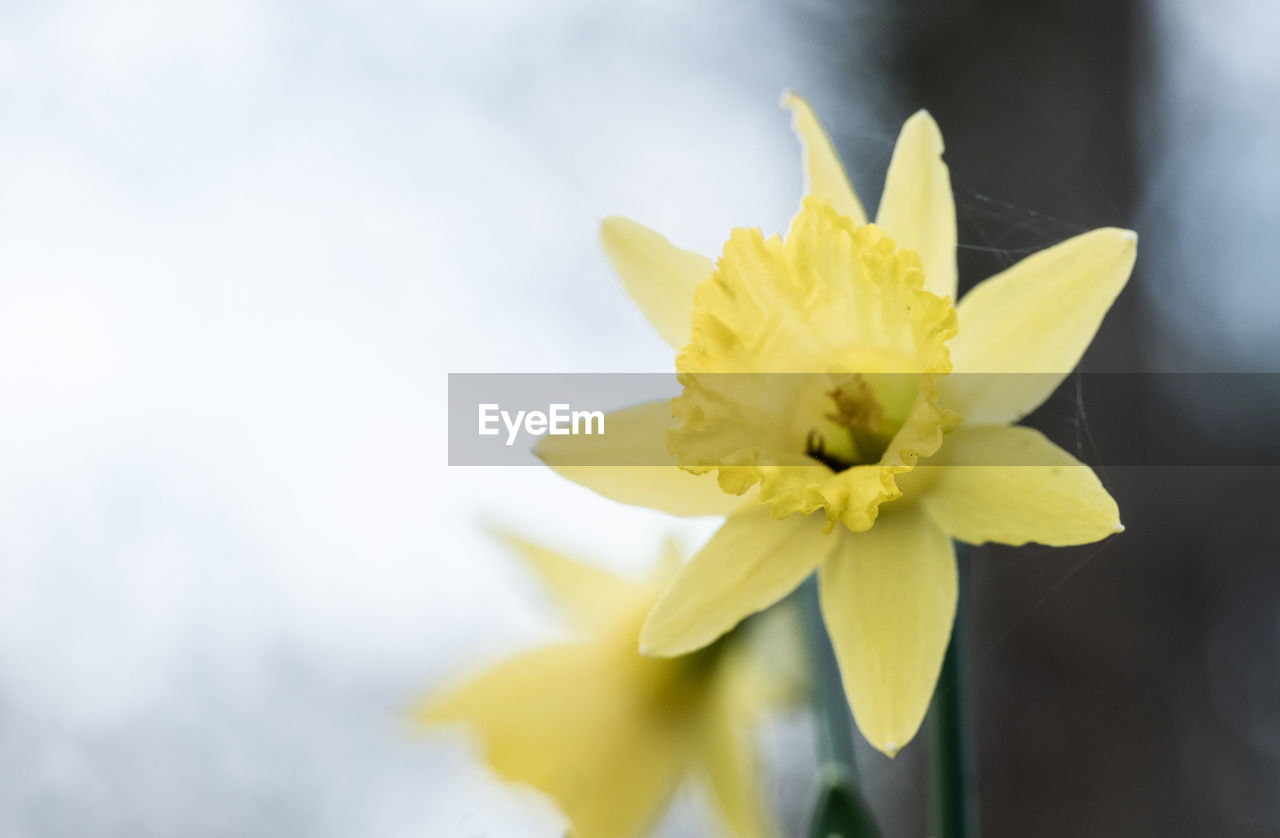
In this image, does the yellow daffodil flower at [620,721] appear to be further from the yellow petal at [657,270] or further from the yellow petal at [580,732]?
the yellow petal at [657,270]

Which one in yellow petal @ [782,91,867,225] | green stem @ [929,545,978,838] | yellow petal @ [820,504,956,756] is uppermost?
yellow petal @ [782,91,867,225]

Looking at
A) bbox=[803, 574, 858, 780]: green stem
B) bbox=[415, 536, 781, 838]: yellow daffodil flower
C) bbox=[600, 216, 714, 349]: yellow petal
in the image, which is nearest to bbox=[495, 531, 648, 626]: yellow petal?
bbox=[415, 536, 781, 838]: yellow daffodil flower

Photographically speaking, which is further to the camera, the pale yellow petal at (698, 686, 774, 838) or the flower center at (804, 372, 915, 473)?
the pale yellow petal at (698, 686, 774, 838)

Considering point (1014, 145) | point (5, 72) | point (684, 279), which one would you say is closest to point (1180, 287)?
point (1014, 145)

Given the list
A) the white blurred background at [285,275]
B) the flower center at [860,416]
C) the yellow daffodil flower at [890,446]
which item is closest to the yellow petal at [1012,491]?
the yellow daffodil flower at [890,446]

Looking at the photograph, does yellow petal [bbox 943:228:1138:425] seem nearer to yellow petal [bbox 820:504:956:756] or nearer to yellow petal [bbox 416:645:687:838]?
yellow petal [bbox 820:504:956:756]

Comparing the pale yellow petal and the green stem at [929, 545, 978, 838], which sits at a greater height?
the green stem at [929, 545, 978, 838]

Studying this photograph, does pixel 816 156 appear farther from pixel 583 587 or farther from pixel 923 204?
pixel 583 587
